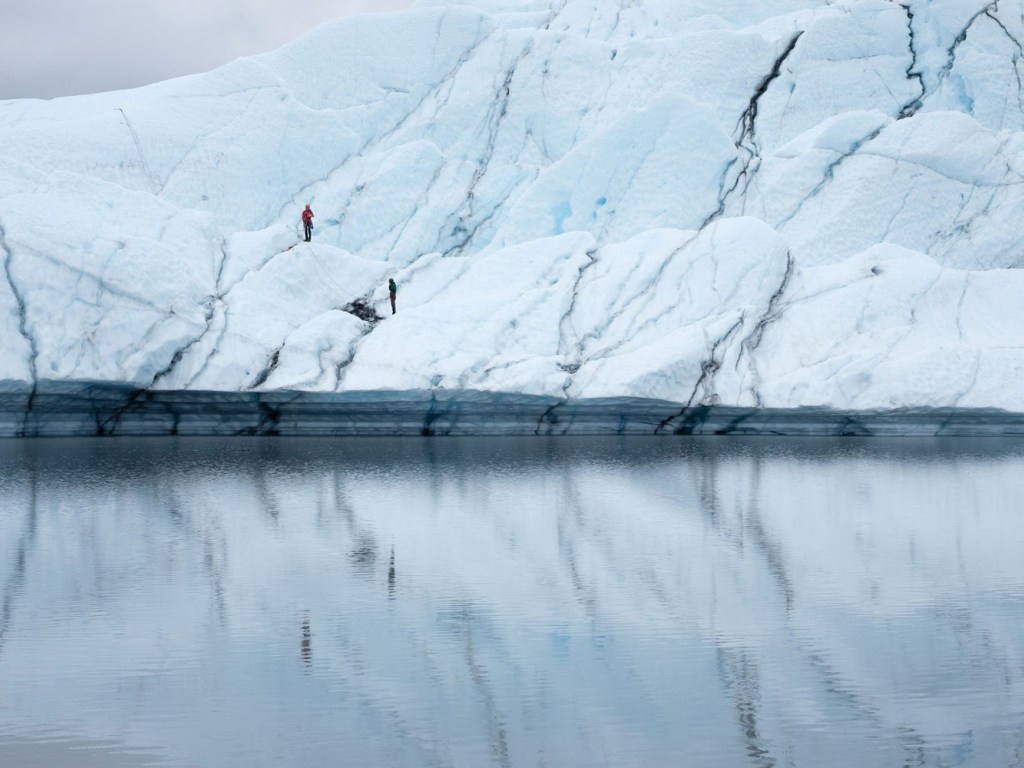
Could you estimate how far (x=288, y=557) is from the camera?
8086 mm

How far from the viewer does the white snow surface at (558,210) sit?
17.3 metres

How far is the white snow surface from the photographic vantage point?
1734 cm

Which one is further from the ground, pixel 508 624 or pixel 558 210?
pixel 558 210

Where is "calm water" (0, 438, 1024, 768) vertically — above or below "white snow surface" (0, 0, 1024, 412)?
below

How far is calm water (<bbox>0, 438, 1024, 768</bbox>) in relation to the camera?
457 cm

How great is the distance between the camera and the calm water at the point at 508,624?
4566 mm

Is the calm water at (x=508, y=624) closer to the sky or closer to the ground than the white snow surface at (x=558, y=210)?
closer to the ground

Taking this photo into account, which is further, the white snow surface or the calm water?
the white snow surface

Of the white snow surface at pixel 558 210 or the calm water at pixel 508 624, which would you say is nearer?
the calm water at pixel 508 624

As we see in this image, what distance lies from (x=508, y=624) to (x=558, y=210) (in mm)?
16045

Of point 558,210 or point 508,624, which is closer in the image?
point 508,624

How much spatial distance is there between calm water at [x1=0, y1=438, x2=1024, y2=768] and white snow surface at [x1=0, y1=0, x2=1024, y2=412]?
17.8 ft

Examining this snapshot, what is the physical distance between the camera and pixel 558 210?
21703 mm

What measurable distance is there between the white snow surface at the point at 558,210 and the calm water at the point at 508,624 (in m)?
5.42
